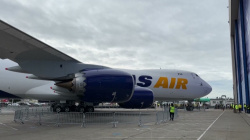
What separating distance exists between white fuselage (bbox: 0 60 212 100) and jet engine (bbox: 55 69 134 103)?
5.18 metres

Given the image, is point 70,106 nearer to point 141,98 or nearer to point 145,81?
point 141,98

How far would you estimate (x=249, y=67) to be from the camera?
82.1 ft

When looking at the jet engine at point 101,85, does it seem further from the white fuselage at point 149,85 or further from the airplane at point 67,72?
the white fuselage at point 149,85

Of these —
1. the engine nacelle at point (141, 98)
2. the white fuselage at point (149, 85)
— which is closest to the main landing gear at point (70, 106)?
the white fuselage at point (149, 85)

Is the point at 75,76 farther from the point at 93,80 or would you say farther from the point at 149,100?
the point at 149,100

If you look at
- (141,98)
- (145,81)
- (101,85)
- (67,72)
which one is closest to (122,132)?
(101,85)

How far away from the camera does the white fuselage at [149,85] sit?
21.1 metres

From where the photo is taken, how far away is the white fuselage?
21.1 metres

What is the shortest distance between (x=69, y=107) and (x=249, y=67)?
1834 centimetres

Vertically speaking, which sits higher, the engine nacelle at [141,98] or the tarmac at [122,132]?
the engine nacelle at [141,98]

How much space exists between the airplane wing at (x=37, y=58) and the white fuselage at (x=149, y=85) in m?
4.86

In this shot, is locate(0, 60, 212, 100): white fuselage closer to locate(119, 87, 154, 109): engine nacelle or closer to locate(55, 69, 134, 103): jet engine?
locate(119, 87, 154, 109): engine nacelle

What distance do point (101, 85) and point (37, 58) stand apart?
3.58 metres

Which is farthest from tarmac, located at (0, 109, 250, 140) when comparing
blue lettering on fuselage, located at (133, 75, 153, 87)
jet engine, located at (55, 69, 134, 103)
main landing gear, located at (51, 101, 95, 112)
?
blue lettering on fuselage, located at (133, 75, 153, 87)
